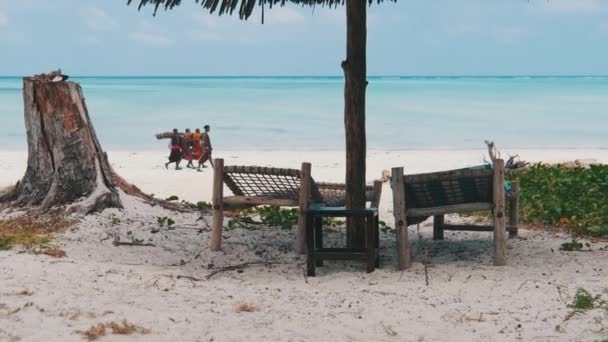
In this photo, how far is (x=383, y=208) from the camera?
1083 cm

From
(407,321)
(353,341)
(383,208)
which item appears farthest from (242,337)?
(383,208)

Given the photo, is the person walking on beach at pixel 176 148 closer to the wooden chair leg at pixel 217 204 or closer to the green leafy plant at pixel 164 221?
the green leafy plant at pixel 164 221

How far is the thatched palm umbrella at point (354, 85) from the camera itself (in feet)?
22.6

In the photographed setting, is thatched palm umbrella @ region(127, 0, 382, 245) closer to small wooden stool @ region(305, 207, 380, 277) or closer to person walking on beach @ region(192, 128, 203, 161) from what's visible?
small wooden stool @ region(305, 207, 380, 277)

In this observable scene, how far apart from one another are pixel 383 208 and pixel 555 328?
5.86 meters

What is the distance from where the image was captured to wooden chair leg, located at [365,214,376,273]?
646 cm

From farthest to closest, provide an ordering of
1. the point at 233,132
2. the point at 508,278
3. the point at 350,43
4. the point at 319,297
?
1. the point at 233,132
2. the point at 350,43
3. the point at 508,278
4. the point at 319,297

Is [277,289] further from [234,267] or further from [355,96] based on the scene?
[355,96]

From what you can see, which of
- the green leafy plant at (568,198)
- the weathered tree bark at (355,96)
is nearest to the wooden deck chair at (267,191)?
the weathered tree bark at (355,96)

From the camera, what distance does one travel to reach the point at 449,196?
6.73 m

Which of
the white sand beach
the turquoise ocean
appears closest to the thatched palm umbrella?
the white sand beach

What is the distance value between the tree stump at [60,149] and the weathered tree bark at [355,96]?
271 cm

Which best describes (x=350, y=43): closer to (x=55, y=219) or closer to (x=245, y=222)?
(x=245, y=222)

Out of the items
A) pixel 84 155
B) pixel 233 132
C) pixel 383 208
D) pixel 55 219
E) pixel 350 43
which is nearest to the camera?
pixel 350 43
